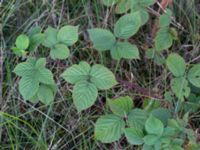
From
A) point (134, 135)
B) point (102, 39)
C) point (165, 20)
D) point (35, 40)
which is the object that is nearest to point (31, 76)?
point (35, 40)

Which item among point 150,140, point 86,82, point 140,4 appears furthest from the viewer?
point 140,4

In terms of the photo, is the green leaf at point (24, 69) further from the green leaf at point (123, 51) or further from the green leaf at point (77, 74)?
the green leaf at point (123, 51)

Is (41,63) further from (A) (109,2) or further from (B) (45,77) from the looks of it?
(A) (109,2)

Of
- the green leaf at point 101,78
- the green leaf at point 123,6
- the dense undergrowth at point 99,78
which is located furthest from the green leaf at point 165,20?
the green leaf at point 101,78

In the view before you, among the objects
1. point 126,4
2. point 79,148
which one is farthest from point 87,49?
point 79,148

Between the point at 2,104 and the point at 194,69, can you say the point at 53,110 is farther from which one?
the point at 194,69
